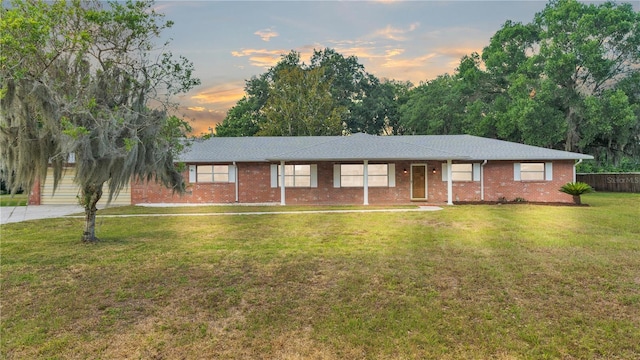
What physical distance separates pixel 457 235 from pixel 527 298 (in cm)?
443

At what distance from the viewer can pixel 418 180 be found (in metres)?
19.2

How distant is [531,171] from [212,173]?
51.3ft

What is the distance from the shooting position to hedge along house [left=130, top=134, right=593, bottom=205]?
18.8 metres

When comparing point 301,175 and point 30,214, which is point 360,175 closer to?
point 301,175

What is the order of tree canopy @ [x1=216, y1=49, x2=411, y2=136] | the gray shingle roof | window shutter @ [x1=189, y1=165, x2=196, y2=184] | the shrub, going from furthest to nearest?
tree canopy @ [x1=216, y1=49, x2=411, y2=136]
window shutter @ [x1=189, y1=165, x2=196, y2=184]
the gray shingle roof
the shrub

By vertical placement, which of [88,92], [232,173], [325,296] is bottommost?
[325,296]

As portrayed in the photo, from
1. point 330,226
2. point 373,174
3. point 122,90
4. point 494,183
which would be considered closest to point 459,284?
point 330,226

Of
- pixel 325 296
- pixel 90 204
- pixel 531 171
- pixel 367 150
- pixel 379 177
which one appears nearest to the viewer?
pixel 325 296

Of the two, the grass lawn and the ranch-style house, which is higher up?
the ranch-style house

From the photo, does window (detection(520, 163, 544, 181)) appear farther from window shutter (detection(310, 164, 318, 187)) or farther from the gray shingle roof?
window shutter (detection(310, 164, 318, 187))

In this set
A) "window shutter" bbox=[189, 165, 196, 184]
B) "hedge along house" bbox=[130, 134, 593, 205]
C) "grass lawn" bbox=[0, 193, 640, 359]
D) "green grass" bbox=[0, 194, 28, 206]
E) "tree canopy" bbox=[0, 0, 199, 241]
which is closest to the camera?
"grass lawn" bbox=[0, 193, 640, 359]

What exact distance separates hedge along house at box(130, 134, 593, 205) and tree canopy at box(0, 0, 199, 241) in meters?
10.1

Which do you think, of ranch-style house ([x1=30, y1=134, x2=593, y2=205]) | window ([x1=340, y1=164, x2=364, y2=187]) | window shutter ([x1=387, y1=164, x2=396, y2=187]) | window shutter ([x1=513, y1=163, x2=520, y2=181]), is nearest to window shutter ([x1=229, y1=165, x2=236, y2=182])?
ranch-style house ([x1=30, y1=134, x2=593, y2=205])

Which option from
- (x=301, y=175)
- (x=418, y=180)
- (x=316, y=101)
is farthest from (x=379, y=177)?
(x=316, y=101)
